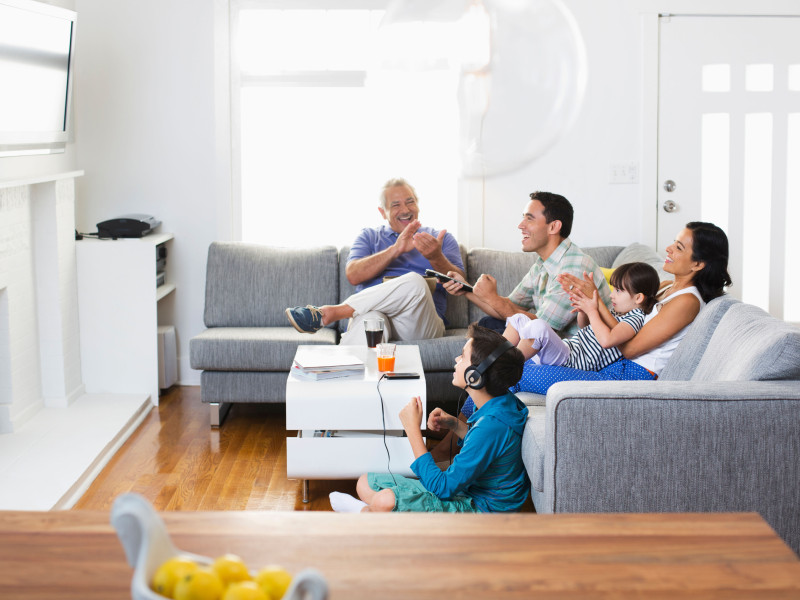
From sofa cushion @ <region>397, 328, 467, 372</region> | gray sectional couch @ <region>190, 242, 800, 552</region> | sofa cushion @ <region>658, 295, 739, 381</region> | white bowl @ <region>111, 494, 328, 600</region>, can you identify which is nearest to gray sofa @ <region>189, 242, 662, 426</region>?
sofa cushion @ <region>397, 328, 467, 372</region>

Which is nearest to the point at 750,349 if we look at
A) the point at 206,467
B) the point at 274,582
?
the point at 274,582

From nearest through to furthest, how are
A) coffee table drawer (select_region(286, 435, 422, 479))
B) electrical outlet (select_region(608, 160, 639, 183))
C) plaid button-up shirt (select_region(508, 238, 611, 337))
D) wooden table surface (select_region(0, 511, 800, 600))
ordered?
wooden table surface (select_region(0, 511, 800, 600)) → coffee table drawer (select_region(286, 435, 422, 479)) → plaid button-up shirt (select_region(508, 238, 611, 337)) → electrical outlet (select_region(608, 160, 639, 183))

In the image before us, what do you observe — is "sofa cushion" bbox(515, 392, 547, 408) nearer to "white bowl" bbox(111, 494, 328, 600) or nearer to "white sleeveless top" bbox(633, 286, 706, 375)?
"white sleeveless top" bbox(633, 286, 706, 375)

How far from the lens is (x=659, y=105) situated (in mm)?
4395

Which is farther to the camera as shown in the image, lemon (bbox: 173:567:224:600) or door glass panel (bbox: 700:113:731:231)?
door glass panel (bbox: 700:113:731:231)

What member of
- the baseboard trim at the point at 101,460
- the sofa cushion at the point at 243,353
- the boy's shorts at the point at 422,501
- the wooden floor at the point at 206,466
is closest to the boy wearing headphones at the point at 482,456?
the boy's shorts at the point at 422,501

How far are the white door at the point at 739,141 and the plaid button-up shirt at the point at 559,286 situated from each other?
4.26ft

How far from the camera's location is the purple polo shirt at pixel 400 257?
158 inches

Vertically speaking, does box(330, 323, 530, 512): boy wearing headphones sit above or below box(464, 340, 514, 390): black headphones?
below

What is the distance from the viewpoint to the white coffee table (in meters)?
2.75

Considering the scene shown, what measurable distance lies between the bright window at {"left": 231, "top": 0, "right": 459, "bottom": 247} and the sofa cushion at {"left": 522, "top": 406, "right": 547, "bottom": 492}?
2.15 m

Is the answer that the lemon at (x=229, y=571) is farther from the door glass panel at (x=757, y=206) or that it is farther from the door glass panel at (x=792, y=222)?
the door glass panel at (x=792, y=222)

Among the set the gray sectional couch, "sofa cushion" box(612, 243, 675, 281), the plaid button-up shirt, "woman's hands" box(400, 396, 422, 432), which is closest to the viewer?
the gray sectional couch

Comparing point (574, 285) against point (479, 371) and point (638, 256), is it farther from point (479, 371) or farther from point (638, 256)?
point (638, 256)
